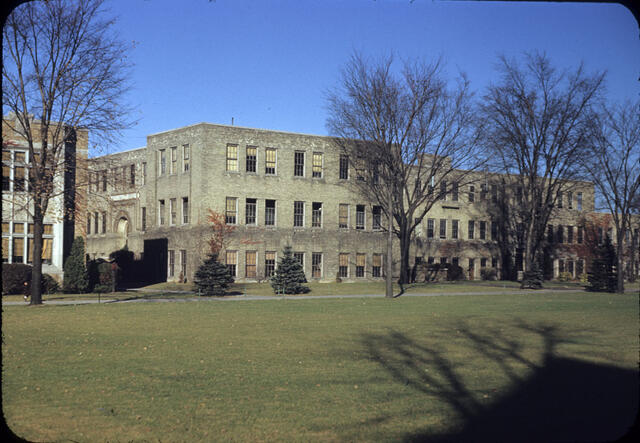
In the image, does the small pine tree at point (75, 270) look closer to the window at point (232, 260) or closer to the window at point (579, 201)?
the window at point (232, 260)

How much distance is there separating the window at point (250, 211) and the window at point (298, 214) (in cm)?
341

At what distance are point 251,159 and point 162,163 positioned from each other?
8.09 meters

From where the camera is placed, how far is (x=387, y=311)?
25672 millimetres

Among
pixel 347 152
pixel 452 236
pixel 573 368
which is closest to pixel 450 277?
pixel 452 236

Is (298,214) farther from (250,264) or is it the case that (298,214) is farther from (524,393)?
(524,393)

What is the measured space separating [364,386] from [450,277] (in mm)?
49459

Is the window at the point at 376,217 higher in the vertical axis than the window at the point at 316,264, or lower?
higher

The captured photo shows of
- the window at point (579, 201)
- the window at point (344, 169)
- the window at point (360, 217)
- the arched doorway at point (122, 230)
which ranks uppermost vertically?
the window at point (344, 169)

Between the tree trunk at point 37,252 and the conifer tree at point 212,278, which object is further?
the conifer tree at point 212,278

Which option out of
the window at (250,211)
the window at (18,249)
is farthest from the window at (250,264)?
the window at (18,249)

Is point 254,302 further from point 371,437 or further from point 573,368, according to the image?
point 371,437

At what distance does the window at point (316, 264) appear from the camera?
172ft

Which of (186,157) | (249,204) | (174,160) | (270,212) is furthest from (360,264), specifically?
(174,160)

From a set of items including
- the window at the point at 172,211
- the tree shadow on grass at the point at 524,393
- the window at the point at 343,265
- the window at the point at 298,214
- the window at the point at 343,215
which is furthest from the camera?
the window at the point at 343,265
